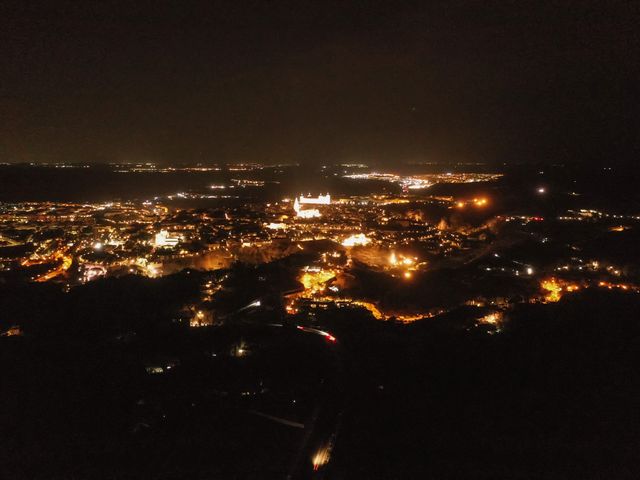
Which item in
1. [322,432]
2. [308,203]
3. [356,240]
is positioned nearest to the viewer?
[322,432]

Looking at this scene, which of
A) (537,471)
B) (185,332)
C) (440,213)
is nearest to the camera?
(537,471)

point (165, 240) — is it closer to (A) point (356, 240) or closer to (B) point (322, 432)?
(A) point (356, 240)

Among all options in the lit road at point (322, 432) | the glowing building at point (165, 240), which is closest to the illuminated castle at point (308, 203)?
the glowing building at point (165, 240)

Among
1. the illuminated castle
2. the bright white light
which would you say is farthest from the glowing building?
the illuminated castle

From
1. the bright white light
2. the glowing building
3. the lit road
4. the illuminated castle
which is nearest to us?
the lit road

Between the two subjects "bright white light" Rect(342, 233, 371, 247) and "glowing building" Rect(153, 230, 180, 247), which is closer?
"bright white light" Rect(342, 233, 371, 247)

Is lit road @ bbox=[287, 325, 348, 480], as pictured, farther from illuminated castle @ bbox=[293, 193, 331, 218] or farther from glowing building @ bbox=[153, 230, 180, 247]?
illuminated castle @ bbox=[293, 193, 331, 218]

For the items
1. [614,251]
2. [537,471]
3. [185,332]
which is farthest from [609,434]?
[614,251]

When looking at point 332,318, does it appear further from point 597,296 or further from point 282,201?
point 282,201

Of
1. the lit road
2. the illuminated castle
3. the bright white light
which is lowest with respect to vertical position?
the bright white light

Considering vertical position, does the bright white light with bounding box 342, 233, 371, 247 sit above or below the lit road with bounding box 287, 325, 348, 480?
below

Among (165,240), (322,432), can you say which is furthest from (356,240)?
(322,432)
